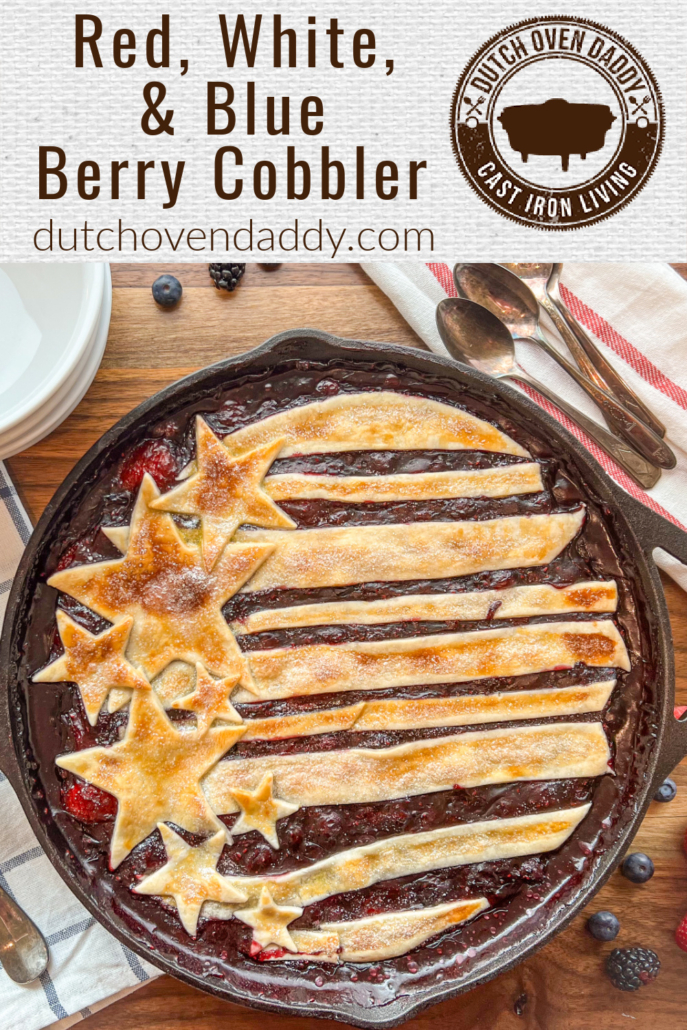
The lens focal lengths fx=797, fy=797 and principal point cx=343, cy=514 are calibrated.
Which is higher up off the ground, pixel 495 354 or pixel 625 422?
pixel 495 354

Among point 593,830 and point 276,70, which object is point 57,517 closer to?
point 276,70

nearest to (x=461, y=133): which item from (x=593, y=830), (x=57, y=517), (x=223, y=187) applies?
(x=223, y=187)

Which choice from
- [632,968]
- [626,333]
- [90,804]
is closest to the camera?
[90,804]

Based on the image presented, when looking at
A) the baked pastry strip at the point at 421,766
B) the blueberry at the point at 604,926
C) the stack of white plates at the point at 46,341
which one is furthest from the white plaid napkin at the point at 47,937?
the blueberry at the point at 604,926

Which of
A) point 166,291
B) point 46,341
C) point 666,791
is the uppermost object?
point 166,291

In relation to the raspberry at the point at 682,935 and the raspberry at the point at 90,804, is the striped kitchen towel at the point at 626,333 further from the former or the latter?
the raspberry at the point at 90,804

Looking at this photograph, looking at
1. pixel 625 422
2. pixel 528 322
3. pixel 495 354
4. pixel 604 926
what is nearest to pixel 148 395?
pixel 495 354

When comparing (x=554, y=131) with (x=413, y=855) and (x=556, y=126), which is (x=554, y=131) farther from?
(x=413, y=855)
